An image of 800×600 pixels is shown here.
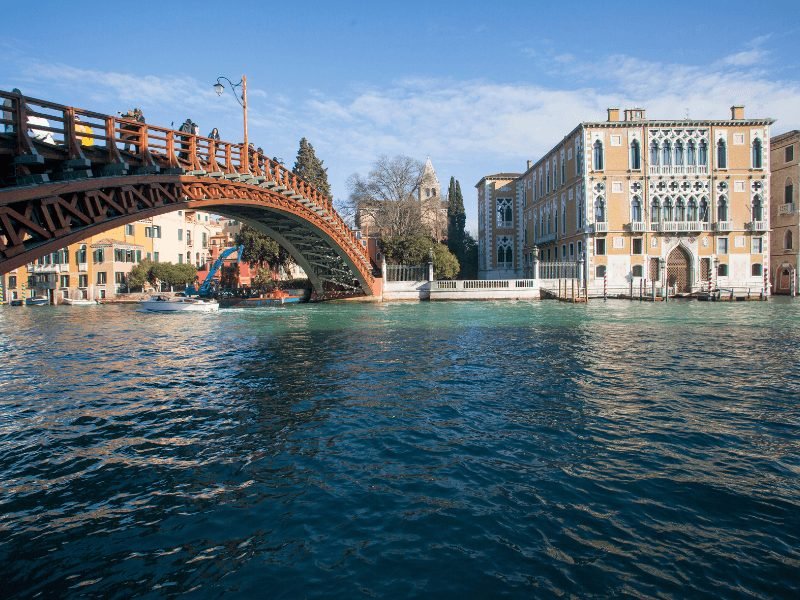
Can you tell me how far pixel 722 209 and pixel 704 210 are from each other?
4.04 ft

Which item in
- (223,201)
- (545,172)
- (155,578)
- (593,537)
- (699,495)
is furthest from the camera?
(545,172)

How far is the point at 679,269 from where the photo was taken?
39312mm

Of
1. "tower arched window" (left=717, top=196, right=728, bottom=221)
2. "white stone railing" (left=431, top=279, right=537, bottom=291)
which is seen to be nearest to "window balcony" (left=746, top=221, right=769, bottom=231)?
"tower arched window" (left=717, top=196, right=728, bottom=221)

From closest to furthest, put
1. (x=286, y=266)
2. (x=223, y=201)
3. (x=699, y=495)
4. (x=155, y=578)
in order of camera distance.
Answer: (x=155, y=578) < (x=699, y=495) < (x=223, y=201) < (x=286, y=266)

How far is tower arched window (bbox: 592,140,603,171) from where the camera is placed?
1534 inches

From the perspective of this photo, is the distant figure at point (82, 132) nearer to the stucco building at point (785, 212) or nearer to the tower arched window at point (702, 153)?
the tower arched window at point (702, 153)

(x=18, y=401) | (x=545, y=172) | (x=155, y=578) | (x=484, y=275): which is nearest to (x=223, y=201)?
(x=18, y=401)

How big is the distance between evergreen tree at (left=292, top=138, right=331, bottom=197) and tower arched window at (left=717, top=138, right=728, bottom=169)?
3080 cm

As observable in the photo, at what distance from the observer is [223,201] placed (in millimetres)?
19172

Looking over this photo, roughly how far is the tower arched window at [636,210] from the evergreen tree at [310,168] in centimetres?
2507

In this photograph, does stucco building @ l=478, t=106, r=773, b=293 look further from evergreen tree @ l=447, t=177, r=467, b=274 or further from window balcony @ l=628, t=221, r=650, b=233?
evergreen tree @ l=447, t=177, r=467, b=274

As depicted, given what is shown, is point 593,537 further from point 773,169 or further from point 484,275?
point 484,275

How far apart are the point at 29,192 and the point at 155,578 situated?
8409 millimetres

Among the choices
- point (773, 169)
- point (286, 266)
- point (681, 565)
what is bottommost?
point (681, 565)
